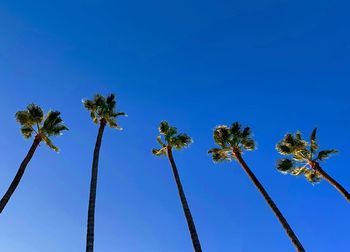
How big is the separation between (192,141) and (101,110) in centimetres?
1019

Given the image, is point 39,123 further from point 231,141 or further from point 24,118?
point 231,141

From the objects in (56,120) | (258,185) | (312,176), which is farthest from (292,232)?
(56,120)

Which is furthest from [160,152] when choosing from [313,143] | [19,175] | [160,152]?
[313,143]

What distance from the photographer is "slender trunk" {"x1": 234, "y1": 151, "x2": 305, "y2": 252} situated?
27.5 metres

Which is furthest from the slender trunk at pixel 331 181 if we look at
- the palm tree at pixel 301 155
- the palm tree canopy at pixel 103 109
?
the palm tree canopy at pixel 103 109

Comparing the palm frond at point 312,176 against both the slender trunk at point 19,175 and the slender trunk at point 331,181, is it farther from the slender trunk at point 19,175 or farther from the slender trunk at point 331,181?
the slender trunk at point 19,175

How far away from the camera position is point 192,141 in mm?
39438

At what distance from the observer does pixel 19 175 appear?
30.3m

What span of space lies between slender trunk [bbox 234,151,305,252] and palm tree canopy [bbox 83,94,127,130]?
500 inches

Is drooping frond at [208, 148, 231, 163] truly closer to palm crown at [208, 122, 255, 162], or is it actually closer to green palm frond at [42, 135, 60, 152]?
palm crown at [208, 122, 255, 162]

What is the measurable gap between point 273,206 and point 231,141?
8871 millimetres

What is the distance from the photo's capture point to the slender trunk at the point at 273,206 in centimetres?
2752

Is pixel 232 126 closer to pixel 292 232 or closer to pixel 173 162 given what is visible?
pixel 173 162

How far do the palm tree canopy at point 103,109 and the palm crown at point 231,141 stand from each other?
1022 centimetres
